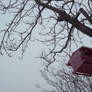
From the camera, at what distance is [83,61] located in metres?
Answer: 3.43

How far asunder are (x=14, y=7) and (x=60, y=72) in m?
7.29

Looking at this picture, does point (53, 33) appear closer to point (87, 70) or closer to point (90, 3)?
point (90, 3)

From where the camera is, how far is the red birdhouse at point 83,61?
3479mm

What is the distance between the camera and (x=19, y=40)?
15.1 feet

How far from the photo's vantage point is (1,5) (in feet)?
14.7

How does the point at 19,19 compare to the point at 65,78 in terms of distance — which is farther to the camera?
the point at 65,78

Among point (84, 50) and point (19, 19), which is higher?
point (19, 19)

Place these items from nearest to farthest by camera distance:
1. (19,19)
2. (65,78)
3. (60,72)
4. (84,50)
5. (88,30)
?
(88,30) < (84,50) < (19,19) < (65,78) < (60,72)

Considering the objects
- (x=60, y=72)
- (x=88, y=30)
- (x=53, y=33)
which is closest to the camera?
(x=88, y=30)

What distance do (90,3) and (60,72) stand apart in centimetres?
708

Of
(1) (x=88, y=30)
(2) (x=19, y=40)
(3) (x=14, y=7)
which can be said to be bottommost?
(1) (x=88, y=30)

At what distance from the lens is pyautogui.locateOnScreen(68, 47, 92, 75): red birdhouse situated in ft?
11.4

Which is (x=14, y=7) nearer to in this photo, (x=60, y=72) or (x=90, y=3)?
(x=90, y=3)

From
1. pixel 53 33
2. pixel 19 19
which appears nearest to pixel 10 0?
pixel 19 19
